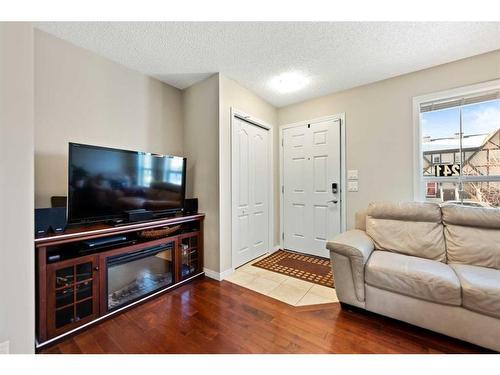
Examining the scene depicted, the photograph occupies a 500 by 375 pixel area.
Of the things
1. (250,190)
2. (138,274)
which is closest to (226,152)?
(250,190)

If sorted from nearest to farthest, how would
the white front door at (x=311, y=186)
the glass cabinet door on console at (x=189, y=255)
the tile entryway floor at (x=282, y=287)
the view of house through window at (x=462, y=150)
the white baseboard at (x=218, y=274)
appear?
the tile entryway floor at (x=282, y=287) < the view of house through window at (x=462, y=150) < the glass cabinet door on console at (x=189, y=255) < the white baseboard at (x=218, y=274) < the white front door at (x=311, y=186)

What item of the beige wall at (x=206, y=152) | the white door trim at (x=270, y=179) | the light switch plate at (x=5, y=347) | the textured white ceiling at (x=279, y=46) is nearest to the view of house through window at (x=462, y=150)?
the textured white ceiling at (x=279, y=46)

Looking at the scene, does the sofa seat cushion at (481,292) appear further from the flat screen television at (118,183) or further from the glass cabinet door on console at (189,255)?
the flat screen television at (118,183)

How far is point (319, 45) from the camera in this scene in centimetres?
198

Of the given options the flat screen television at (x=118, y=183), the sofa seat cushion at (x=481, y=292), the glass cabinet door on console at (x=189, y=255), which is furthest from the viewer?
the glass cabinet door on console at (x=189, y=255)

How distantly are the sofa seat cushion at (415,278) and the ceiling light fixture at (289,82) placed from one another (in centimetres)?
218

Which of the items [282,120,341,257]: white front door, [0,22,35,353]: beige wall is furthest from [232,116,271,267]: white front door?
[0,22,35,353]: beige wall

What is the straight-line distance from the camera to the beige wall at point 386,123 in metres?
2.30

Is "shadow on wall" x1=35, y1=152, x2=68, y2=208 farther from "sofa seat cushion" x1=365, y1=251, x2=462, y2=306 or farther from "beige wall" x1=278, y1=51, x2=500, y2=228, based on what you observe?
"beige wall" x1=278, y1=51, x2=500, y2=228

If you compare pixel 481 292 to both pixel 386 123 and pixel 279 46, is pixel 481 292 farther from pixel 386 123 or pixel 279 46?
pixel 279 46

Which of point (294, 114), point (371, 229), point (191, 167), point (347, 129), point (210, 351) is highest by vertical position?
point (294, 114)

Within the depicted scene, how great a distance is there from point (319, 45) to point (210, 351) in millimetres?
2663

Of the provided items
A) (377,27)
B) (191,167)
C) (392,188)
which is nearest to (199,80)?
(191,167)
